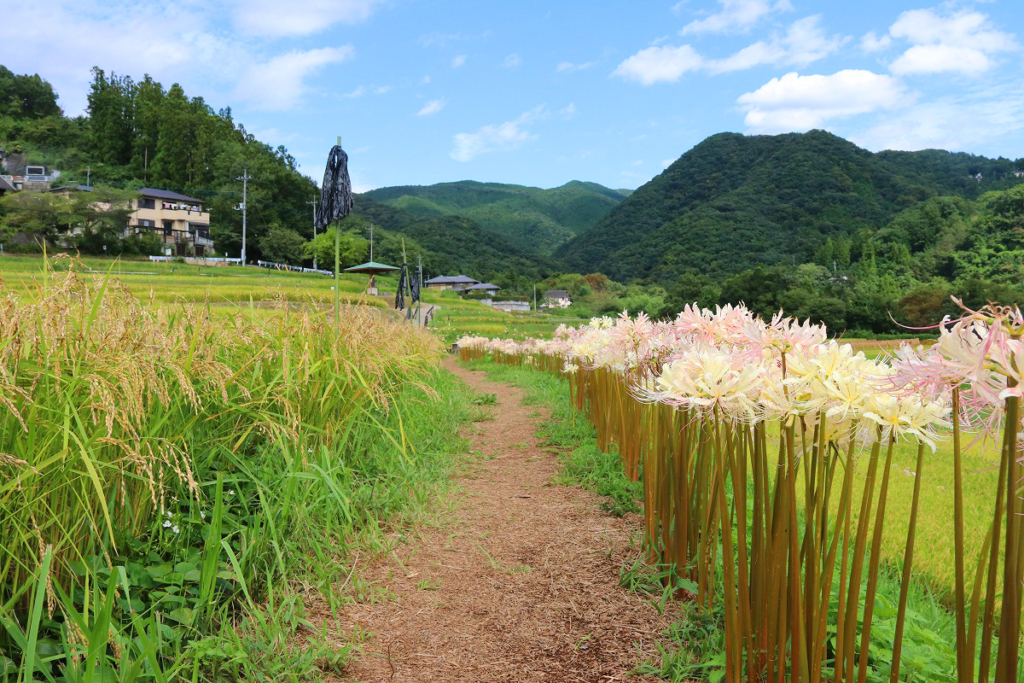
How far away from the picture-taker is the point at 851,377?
1346 millimetres

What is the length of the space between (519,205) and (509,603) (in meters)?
132

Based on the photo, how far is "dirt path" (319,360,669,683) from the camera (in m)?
2.06

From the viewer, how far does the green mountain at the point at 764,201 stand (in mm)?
62938

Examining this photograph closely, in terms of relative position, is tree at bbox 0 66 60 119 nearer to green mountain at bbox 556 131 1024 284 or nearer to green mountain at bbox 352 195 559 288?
green mountain at bbox 352 195 559 288

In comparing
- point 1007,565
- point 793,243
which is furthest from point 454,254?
point 1007,565

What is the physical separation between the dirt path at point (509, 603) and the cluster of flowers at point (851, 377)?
1.09 meters

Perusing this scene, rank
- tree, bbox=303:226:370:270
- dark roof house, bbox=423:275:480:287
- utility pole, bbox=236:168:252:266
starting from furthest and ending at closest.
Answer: dark roof house, bbox=423:275:480:287, utility pole, bbox=236:168:252:266, tree, bbox=303:226:370:270

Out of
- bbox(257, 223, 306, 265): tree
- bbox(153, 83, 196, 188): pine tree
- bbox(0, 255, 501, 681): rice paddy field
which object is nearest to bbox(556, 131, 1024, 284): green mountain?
bbox(257, 223, 306, 265): tree

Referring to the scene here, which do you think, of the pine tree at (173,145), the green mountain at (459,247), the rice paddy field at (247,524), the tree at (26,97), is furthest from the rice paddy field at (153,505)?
the tree at (26,97)

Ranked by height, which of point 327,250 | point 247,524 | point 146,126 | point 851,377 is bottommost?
point 247,524

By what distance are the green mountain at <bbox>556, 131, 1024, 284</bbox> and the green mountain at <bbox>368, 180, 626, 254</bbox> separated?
25.2m

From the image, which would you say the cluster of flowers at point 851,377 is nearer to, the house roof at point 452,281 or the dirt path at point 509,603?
the dirt path at point 509,603

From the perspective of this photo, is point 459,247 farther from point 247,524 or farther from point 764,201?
point 247,524

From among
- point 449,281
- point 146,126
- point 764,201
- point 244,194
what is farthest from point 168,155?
point 764,201
